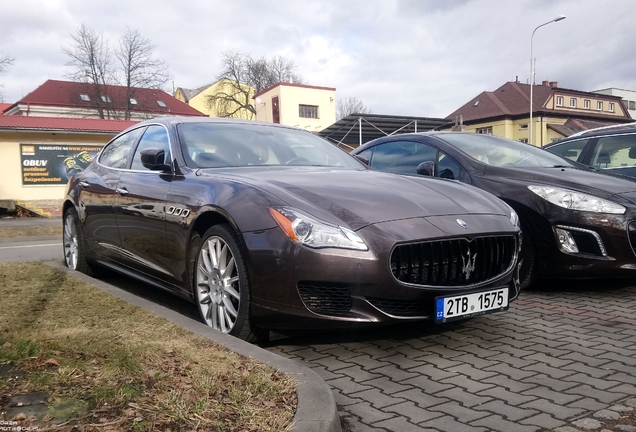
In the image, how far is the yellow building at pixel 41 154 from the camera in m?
20.3

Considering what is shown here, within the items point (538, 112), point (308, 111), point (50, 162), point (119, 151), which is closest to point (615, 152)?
point (119, 151)

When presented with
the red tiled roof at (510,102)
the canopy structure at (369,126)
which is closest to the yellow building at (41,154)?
the canopy structure at (369,126)

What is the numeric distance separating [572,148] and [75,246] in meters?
6.17

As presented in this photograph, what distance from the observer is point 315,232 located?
3338mm

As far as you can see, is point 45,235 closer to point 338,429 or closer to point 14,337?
point 14,337

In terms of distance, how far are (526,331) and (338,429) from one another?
221 cm

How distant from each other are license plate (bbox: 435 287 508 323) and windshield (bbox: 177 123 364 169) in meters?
1.78

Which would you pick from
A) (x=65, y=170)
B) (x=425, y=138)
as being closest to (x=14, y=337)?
(x=425, y=138)

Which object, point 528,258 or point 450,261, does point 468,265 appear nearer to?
→ point 450,261

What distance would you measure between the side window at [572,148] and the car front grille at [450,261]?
4395mm

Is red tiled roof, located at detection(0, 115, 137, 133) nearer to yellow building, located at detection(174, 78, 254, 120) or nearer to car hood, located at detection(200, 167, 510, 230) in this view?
car hood, located at detection(200, 167, 510, 230)

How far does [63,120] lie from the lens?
70.6 ft

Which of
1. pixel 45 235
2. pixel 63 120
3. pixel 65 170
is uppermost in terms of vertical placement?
pixel 63 120

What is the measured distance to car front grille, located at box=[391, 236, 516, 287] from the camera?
11.1 ft
